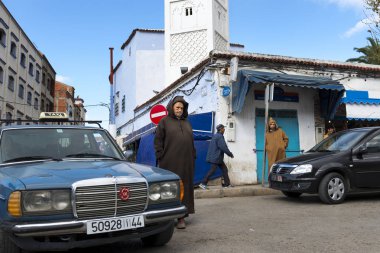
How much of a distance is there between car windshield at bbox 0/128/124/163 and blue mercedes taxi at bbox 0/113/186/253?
0.04 ft

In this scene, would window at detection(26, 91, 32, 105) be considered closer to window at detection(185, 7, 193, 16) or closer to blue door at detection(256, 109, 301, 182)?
window at detection(185, 7, 193, 16)

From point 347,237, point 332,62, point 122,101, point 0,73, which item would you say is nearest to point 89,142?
point 347,237

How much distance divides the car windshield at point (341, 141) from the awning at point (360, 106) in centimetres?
566

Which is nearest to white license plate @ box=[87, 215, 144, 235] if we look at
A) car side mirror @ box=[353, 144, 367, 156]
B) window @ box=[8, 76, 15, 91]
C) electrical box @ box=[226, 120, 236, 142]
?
car side mirror @ box=[353, 144, 367, 156]

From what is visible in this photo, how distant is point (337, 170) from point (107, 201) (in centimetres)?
573

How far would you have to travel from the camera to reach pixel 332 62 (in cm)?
1411

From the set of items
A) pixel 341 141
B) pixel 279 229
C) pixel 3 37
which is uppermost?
pixel 3 37

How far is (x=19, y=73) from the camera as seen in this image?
32781 mm

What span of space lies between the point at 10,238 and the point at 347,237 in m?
4.03

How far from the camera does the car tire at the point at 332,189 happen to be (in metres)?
7.83

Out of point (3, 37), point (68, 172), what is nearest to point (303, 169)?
point (68, 172)

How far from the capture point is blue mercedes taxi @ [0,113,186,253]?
3426 millimetres

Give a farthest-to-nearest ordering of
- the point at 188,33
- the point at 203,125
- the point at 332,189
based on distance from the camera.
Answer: the point at 188,33 → the point at 203,125 → the point at 332,189

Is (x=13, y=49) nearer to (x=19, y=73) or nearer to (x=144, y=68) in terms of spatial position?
(x=19, y=73)
